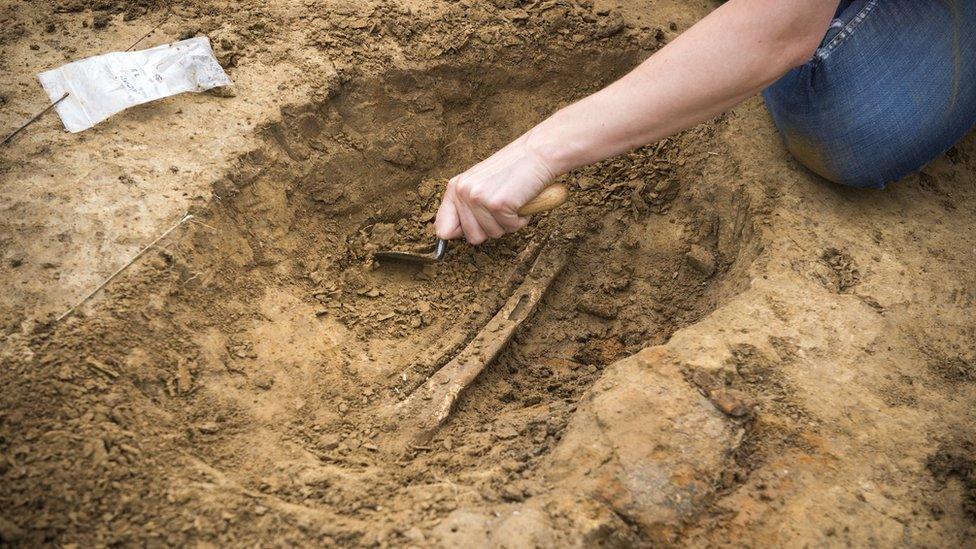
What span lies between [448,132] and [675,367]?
142cm

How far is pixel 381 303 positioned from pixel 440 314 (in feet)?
0.66

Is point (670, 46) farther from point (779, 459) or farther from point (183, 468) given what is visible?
point (183, 468)

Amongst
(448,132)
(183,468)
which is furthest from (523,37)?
(183,468)

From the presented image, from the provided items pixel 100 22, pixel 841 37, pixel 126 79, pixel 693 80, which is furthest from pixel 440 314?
pixel 100 22

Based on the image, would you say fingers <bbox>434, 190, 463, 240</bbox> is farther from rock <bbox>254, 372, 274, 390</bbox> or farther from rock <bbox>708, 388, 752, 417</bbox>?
rock <bbox>708, 388, 752, 417</bbox>

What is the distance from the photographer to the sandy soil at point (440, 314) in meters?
1.69

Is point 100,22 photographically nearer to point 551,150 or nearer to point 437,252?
point 437,252

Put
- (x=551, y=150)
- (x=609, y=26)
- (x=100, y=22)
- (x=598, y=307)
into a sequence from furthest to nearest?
(x=609, y=26)
(x=100, y=22)
(x=598, y=307)
(x=551, y=150)

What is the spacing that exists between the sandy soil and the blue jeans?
0.15 m

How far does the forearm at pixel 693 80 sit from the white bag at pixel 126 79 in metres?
1.27

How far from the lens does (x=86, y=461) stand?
1685mm

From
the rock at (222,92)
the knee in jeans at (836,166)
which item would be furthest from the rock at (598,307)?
the rock at (222,92)

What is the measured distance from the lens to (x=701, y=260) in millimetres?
2432

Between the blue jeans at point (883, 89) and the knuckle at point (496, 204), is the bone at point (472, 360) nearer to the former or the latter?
the knuckle at point (496, 204)
